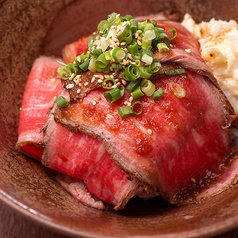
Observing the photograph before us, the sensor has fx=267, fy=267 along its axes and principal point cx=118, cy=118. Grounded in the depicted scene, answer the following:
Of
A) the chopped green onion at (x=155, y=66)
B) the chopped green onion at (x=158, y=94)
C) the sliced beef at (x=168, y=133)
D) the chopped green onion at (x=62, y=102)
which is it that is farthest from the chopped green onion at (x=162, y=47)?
the chopped green onion at (x=62, y=102)

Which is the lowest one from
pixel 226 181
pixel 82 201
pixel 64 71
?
pixel 226 181

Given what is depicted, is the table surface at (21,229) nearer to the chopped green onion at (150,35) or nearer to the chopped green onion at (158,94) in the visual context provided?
the chopped green onion at (158,94)

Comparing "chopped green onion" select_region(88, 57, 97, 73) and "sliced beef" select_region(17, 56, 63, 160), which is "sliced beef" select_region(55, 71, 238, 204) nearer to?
"chopped green onion" select_region(88, 57, 97, 73)

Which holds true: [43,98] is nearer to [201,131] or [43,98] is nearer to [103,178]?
[103,178]

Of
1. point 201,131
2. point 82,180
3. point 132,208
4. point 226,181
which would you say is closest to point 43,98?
point 82,180

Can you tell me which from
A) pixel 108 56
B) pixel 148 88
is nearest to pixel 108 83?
pixel 108 56

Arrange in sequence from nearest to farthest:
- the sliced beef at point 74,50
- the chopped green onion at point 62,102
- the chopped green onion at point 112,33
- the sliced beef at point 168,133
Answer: the sliced beef at point 168,133
the chopped green onion at point 62,102
the chopped green onion at point 112,33
the sliced beef at point 74,50
